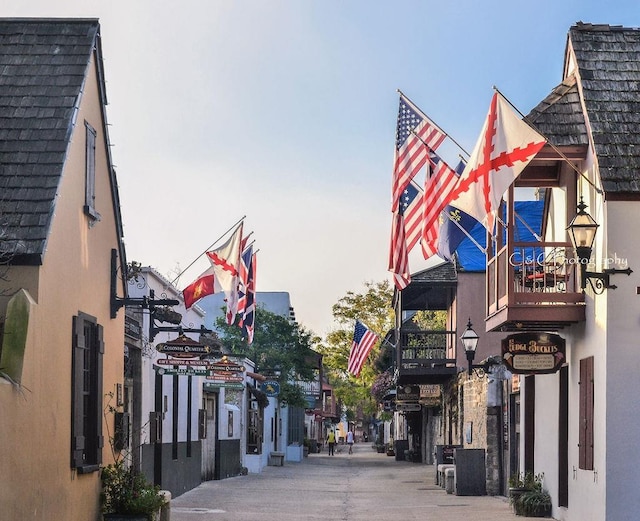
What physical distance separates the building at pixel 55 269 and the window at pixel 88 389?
0.02 metres

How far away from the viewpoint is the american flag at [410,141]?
20.0 m

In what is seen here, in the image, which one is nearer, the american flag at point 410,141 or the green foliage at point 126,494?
the green foliage at point 126,494

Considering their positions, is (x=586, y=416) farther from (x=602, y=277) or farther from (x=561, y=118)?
(x=561, y=118)

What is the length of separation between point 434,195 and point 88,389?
252 inches

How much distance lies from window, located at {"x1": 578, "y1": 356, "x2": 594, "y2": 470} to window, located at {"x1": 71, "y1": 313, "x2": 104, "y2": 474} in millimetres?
6578

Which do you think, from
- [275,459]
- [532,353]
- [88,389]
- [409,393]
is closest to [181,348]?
[88,389]

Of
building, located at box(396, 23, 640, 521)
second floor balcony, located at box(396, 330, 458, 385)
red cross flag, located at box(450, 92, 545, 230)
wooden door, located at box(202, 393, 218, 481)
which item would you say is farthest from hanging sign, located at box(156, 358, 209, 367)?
second floor balcony, located at box(396, 330, 458, 385)

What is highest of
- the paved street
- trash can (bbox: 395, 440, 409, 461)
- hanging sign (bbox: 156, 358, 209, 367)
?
hanging sign (bbox: 156, 358, 209, 367)

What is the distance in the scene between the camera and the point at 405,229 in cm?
2009

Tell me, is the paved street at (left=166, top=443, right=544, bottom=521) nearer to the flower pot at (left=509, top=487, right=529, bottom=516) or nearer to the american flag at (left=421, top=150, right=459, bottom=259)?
the flower pot at (left=509, top=487, right=529, bottom=516)

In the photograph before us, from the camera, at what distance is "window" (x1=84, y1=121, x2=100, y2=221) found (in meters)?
15.2

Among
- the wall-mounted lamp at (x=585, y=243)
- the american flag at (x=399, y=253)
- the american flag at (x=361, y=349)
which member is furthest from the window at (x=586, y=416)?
the american flag at (x=361, y=349)

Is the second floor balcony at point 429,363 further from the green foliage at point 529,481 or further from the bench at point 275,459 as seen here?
the green foliage at point 529,481

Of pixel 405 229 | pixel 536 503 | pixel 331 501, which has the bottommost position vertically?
pixel 331 501
